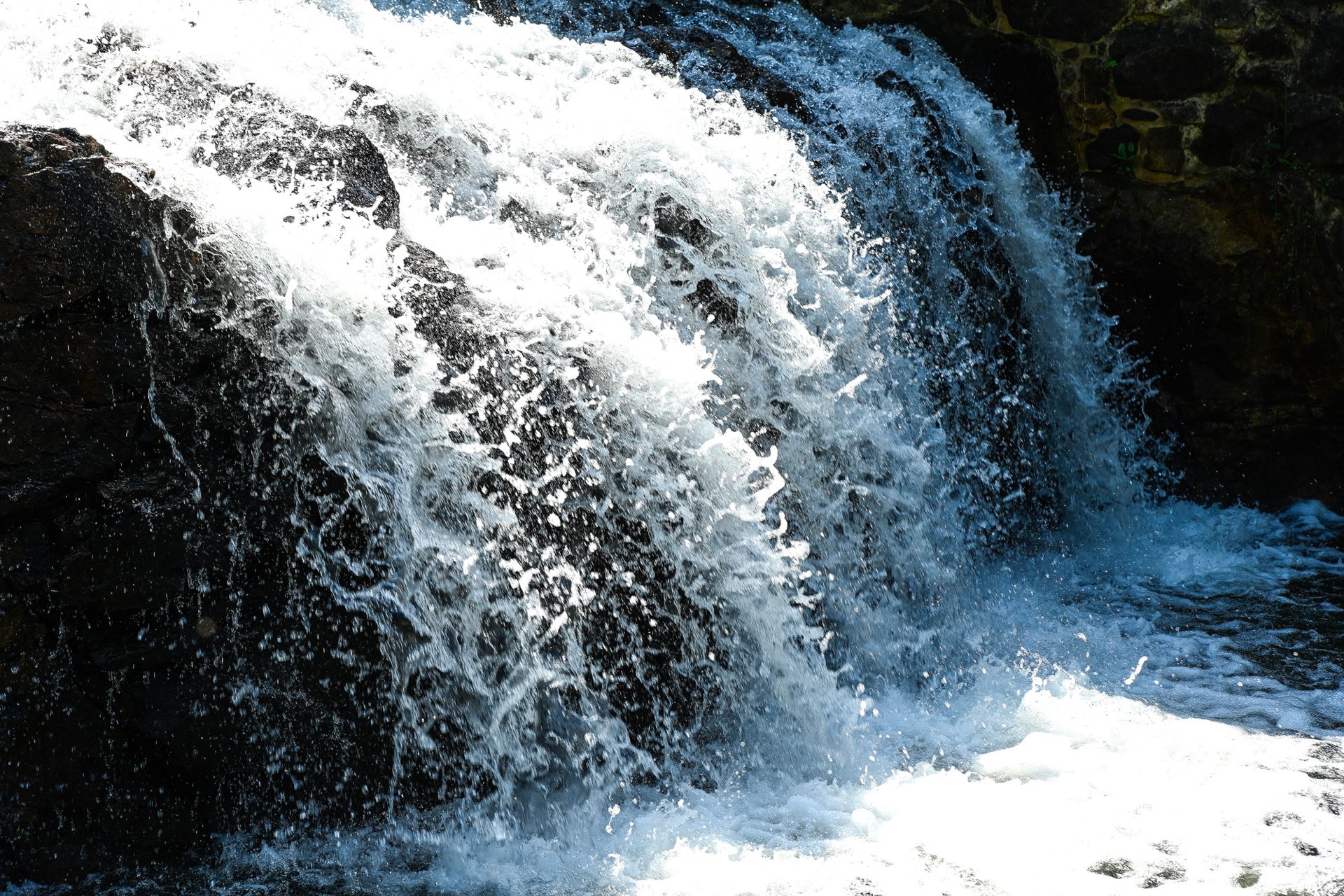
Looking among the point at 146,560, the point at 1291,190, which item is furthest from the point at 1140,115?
the point at 146,560

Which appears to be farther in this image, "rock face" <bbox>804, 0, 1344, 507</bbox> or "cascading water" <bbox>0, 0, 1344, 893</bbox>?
"rock face" <bbox>804, 0, 1344, 507</bbox>

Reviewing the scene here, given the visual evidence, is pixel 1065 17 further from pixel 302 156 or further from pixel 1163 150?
pixel 302 156

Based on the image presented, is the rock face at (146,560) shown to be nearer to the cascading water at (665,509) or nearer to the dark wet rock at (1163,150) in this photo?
the cascading water at (665,509)

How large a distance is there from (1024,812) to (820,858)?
0.59m

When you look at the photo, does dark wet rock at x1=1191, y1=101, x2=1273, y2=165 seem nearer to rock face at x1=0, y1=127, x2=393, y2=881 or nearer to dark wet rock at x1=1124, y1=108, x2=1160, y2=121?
dark wet rock at x1=1124, y1=108, x2=1160, y2=121

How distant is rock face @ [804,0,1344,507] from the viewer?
16.2 feet

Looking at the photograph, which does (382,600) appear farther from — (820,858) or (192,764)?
(820,858)

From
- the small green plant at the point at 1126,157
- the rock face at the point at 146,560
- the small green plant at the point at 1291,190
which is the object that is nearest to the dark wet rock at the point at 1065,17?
the small green plant at the point at 1126,157

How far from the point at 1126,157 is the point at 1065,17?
0.76 m

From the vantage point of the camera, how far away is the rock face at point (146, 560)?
2430mm

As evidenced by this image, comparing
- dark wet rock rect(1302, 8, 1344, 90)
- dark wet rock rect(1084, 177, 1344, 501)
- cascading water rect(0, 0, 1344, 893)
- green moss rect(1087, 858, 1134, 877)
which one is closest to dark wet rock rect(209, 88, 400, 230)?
cascading water rect(0, 0, 1344, 893)

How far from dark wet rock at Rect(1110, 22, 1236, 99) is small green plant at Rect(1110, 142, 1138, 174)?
244mm

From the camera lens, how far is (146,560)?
2492 mm

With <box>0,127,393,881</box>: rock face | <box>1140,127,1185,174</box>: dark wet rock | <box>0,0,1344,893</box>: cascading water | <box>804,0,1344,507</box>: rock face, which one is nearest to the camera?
<box>0,127,393,881</box>: rock face
